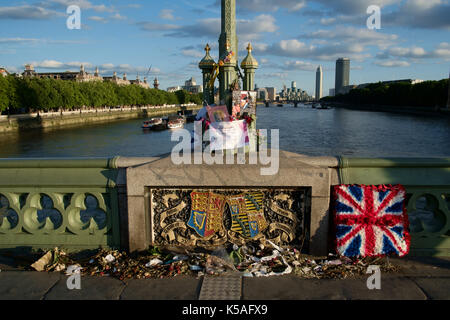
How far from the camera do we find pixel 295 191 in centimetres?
445

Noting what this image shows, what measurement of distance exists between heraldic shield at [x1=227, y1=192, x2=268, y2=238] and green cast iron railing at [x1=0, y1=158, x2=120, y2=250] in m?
1.46

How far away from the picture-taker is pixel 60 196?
14.8 ft

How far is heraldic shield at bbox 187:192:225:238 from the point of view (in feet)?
14.7

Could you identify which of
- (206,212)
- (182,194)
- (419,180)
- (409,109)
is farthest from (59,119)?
(409,109)

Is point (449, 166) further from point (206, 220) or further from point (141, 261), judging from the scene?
point (141, 261)

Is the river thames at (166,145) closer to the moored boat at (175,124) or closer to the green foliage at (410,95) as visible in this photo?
the moored boat at (175,124)

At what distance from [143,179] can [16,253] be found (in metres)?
1.86

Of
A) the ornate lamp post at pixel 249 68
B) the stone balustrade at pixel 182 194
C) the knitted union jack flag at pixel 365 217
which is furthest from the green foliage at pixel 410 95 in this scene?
the knitted union jack flag at pixel 365 217

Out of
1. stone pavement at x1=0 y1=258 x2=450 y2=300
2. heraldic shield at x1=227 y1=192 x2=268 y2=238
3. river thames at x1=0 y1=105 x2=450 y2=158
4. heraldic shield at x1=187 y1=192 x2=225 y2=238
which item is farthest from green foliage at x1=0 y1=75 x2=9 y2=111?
heraldic shield at x1=227 y1=192 x2=268 y2=238

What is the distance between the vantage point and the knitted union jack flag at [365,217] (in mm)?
4281

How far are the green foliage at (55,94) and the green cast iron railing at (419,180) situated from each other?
60792 mm

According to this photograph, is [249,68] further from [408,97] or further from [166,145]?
[408,97]

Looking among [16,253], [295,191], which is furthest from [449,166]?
[16,253]

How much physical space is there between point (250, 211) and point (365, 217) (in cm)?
135
